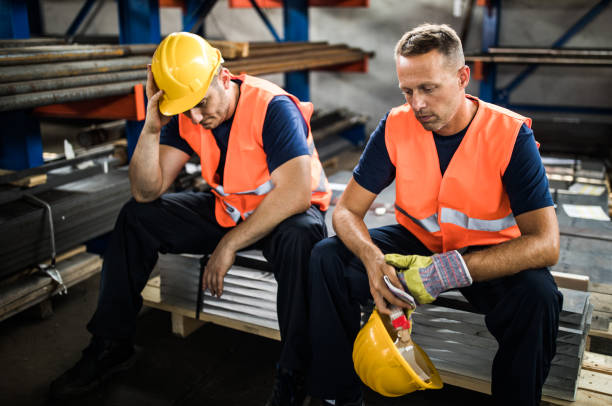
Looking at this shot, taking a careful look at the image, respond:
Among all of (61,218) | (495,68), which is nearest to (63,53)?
(61,218)

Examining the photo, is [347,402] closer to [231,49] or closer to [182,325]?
[182,325]

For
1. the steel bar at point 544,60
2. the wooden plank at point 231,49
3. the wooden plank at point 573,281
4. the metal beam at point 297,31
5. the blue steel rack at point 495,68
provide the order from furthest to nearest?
the metal beam at point 297,31 → the blue steel rack at point 495,68 → the steel bar at point 544,60 → the wooden plank at point 231,49 → the wooden plank at point 573,281

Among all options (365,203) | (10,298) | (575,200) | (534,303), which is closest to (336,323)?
(365,203)

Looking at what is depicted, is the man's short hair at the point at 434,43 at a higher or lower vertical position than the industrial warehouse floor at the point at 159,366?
higher

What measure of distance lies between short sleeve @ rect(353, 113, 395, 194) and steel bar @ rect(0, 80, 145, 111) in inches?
64.0

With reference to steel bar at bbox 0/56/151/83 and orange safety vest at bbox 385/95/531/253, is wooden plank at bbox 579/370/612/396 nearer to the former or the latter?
orange safety vest at bbox 385/95/531/253

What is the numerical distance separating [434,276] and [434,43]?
0.86m

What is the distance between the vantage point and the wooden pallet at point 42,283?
3.04 meters

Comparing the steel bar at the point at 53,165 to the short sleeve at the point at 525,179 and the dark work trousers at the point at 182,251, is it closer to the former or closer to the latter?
the dark work trousers at the point at 182,251

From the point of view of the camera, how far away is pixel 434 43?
2.12 metres

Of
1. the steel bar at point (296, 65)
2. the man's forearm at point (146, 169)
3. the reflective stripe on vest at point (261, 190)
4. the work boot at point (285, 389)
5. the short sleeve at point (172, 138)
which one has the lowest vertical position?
the work boot at point (285, 389)

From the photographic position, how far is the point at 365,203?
246 centimetres

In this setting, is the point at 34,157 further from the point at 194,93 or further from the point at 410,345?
the point at 410,345

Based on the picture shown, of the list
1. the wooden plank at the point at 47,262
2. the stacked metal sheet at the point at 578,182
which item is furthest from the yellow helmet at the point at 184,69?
the stacked metal sheet at the point at 578,182
